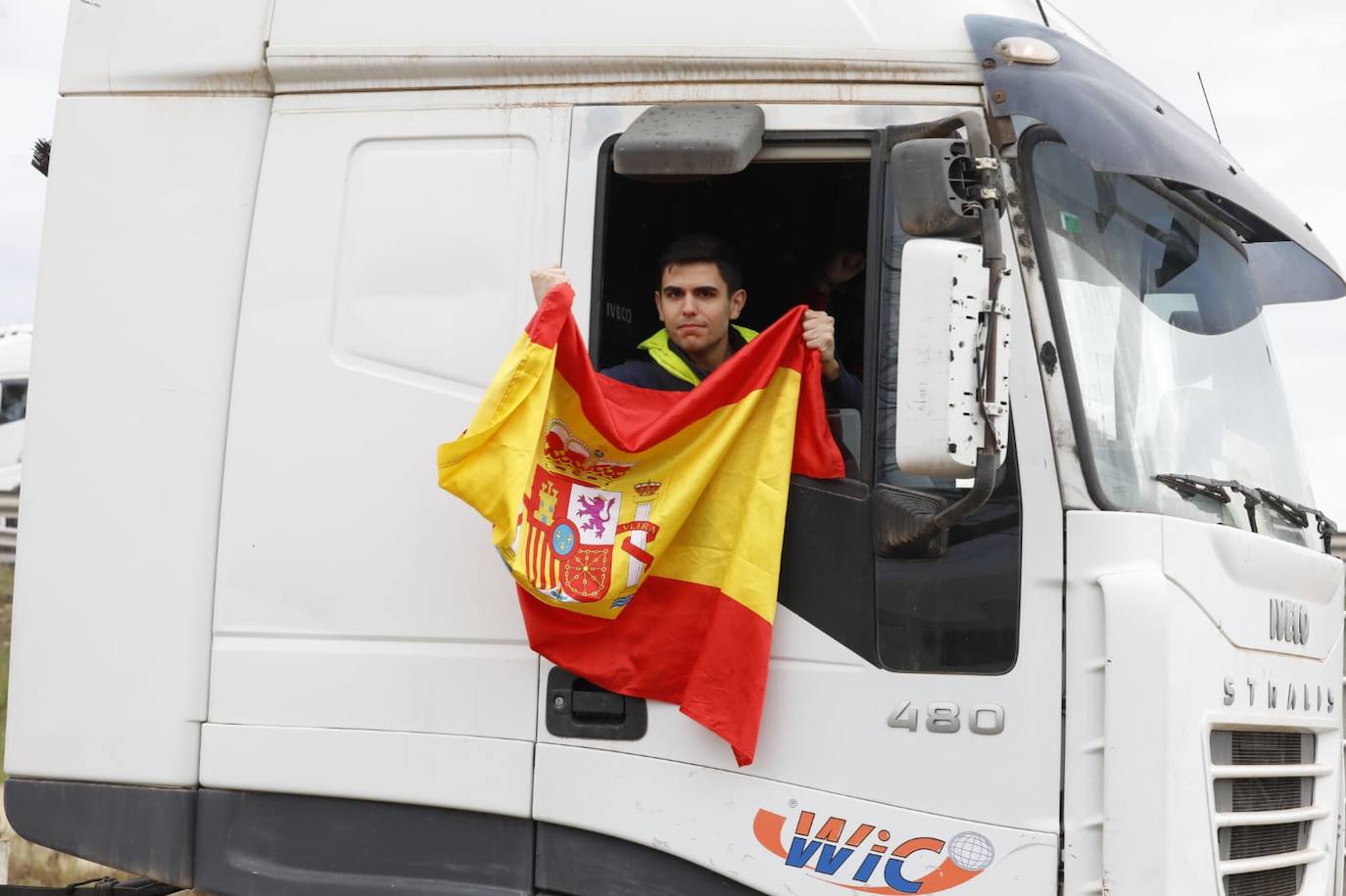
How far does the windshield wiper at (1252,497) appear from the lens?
3.34 m

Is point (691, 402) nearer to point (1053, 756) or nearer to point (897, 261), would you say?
point (897, 261)

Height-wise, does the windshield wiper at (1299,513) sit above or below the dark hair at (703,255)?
below

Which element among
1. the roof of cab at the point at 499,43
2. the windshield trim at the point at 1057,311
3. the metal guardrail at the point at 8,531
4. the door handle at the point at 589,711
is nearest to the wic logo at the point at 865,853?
the door handle at the point at 589,711

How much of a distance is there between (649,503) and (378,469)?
66 centimetres

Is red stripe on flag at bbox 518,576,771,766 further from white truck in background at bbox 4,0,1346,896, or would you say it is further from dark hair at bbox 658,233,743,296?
dark hair at bbox 658,233,743,296

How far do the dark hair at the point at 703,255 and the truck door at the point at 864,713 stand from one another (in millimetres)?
277

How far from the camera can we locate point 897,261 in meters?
3.29

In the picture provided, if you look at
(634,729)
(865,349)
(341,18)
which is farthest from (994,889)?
(341,18)

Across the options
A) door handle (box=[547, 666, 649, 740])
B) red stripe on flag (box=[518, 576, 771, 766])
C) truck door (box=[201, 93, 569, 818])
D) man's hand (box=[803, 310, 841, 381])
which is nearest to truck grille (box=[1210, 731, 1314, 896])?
red stripe on flag (box=[518, 576, 771, 766])

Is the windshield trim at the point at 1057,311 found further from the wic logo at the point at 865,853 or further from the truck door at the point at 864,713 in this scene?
the wic logo at the point at 865,853

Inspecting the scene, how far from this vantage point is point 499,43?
3.60 metres

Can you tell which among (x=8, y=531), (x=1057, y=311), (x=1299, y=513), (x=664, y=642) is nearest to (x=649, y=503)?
(x=664, y=642)

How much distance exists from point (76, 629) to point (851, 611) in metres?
1.90

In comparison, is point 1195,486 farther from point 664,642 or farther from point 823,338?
point 664,642
